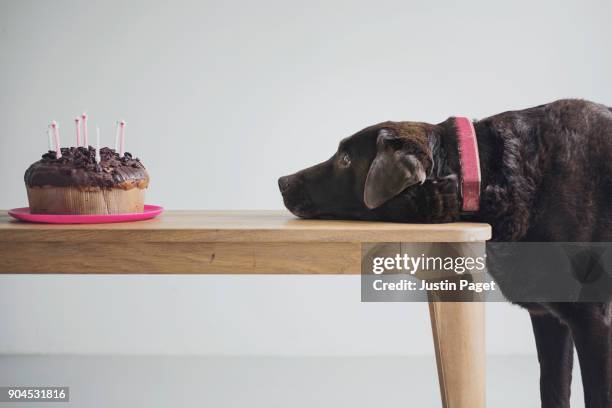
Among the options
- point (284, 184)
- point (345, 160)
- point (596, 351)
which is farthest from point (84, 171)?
point (596, 351)

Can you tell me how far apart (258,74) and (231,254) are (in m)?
1.91

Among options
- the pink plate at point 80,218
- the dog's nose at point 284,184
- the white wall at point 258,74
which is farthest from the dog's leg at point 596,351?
the white wall at point 258,74

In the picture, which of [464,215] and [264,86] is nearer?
[464,215]

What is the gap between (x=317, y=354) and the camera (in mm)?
3254

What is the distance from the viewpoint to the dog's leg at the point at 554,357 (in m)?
1.78

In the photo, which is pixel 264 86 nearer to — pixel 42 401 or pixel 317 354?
pixel 317 354

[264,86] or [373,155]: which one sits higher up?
[264,86]

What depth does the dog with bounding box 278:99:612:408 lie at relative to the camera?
4.77ft

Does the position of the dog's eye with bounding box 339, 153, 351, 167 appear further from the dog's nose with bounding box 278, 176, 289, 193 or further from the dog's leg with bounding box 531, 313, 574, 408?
the dog's leg with bounding box 531, 313, 574, 408

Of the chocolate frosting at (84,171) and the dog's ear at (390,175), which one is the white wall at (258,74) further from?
the dog's ear at (390,175)

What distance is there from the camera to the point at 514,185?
1.49 m

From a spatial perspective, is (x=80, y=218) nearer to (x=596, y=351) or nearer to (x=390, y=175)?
(x=390, y=175)

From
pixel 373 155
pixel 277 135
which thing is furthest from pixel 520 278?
pixel 277 135

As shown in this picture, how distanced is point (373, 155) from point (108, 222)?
621 mm
